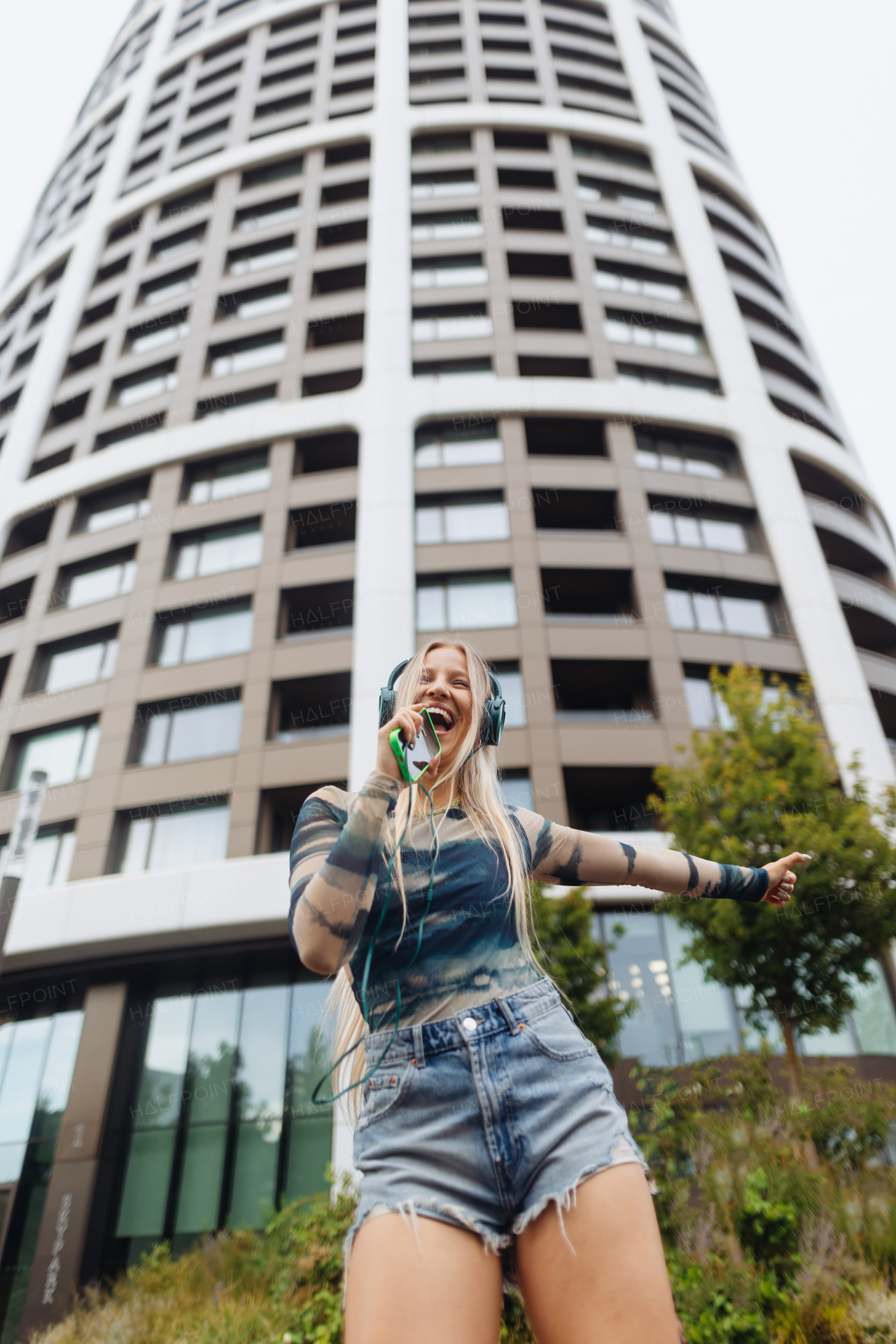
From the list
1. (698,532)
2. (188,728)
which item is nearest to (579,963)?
(188,728)

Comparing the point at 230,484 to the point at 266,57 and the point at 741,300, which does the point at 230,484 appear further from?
the point at 266,57

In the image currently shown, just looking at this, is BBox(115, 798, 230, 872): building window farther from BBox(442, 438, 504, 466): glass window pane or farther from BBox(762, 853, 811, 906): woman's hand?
BBox(762, 853, 811, 906): woman's hand

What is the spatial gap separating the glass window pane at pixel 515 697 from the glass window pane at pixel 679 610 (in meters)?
4.66

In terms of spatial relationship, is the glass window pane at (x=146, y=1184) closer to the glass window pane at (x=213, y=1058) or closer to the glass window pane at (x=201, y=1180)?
the glass window pane at (x=201, y=1180)

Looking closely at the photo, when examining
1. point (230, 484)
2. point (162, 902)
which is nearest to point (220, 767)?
point (162, 902)

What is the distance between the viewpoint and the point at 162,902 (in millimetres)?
17047

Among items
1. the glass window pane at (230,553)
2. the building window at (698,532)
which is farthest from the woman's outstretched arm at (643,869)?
the glass window pane at (230,553)

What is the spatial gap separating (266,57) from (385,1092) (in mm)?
46390

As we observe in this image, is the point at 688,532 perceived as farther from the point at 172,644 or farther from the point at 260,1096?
the point at 260,1096

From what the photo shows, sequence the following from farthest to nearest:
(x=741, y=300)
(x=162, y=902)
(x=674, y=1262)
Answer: (x=741, y=300) → (x=162, y=902) → (x=674, y=1262)

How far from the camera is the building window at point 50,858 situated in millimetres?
18973

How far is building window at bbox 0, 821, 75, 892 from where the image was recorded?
19.0 m

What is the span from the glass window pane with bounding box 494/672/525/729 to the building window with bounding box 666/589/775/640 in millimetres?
4747

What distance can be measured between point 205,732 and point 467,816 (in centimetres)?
1899
